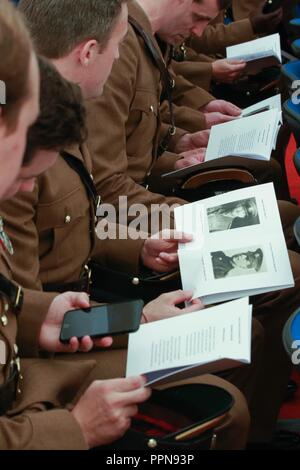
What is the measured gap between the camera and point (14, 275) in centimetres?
190

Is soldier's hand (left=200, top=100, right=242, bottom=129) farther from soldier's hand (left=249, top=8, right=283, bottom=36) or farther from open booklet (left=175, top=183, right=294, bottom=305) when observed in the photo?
open booklet (left=175, top=183, right=294, bottom=305)

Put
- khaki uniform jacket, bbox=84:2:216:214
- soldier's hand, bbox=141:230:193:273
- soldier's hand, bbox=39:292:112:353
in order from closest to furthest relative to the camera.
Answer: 1. soldier's hand, bbox=39:292:112:353
2. soldier's hand, bbox=141:230:193:273
3. khaki uniform jacket, bbox=84:2:216:214

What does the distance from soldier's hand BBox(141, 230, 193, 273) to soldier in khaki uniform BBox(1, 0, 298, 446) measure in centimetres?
20

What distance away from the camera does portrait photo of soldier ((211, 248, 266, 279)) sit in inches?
79.1

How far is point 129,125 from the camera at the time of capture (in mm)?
2744

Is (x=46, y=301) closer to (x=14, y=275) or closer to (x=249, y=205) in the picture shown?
(x=14, y=275)

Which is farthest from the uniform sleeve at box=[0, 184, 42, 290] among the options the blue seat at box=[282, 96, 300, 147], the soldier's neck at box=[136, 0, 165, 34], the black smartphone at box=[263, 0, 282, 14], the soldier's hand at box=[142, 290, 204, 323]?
the black smartphone at box=[263, 0, 282, 14]

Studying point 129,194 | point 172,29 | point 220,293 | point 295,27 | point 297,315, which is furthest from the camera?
point 295,27

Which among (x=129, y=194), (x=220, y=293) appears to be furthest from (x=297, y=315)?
(x=129, y=194)

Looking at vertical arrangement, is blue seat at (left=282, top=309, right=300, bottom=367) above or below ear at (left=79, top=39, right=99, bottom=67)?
below

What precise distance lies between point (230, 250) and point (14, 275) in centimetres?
53

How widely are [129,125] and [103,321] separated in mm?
1146
